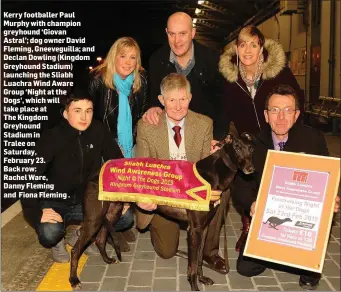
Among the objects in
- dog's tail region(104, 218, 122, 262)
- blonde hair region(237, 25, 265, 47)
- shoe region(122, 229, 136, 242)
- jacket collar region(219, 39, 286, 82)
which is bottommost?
shoe region(122, 229, 136, 242)

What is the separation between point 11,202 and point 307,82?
1342cm

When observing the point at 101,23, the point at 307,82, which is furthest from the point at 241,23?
the point at 307,82

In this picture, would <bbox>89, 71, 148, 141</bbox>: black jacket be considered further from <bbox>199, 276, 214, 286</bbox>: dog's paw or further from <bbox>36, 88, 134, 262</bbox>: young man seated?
<bbox>199, 276, 214, 286</bbox>: dog's paw

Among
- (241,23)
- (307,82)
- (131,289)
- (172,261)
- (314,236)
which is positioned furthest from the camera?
(241,23)

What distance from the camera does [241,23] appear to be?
28.1 m

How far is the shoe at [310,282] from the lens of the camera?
12.8 feet

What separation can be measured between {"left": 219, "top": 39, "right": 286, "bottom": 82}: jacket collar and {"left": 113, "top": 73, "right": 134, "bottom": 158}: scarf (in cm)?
112

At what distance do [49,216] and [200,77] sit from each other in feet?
7.72

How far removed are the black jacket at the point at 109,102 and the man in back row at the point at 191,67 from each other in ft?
0.54

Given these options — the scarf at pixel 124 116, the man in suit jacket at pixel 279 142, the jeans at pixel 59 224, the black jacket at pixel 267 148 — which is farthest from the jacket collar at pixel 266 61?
the jeans at pixel 59 224

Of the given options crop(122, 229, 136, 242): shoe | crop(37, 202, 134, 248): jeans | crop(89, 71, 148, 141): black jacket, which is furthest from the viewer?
crop(122, 229, 136, 242): shoe

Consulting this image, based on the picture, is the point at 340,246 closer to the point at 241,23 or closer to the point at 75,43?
the point at 75,43

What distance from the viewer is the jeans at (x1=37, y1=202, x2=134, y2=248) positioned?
4.36m

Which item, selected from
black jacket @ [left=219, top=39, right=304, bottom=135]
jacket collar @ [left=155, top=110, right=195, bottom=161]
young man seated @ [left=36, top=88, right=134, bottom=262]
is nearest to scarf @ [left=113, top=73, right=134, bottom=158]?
young man seated @ [left=36, top=88, right=134, bottom=262]
